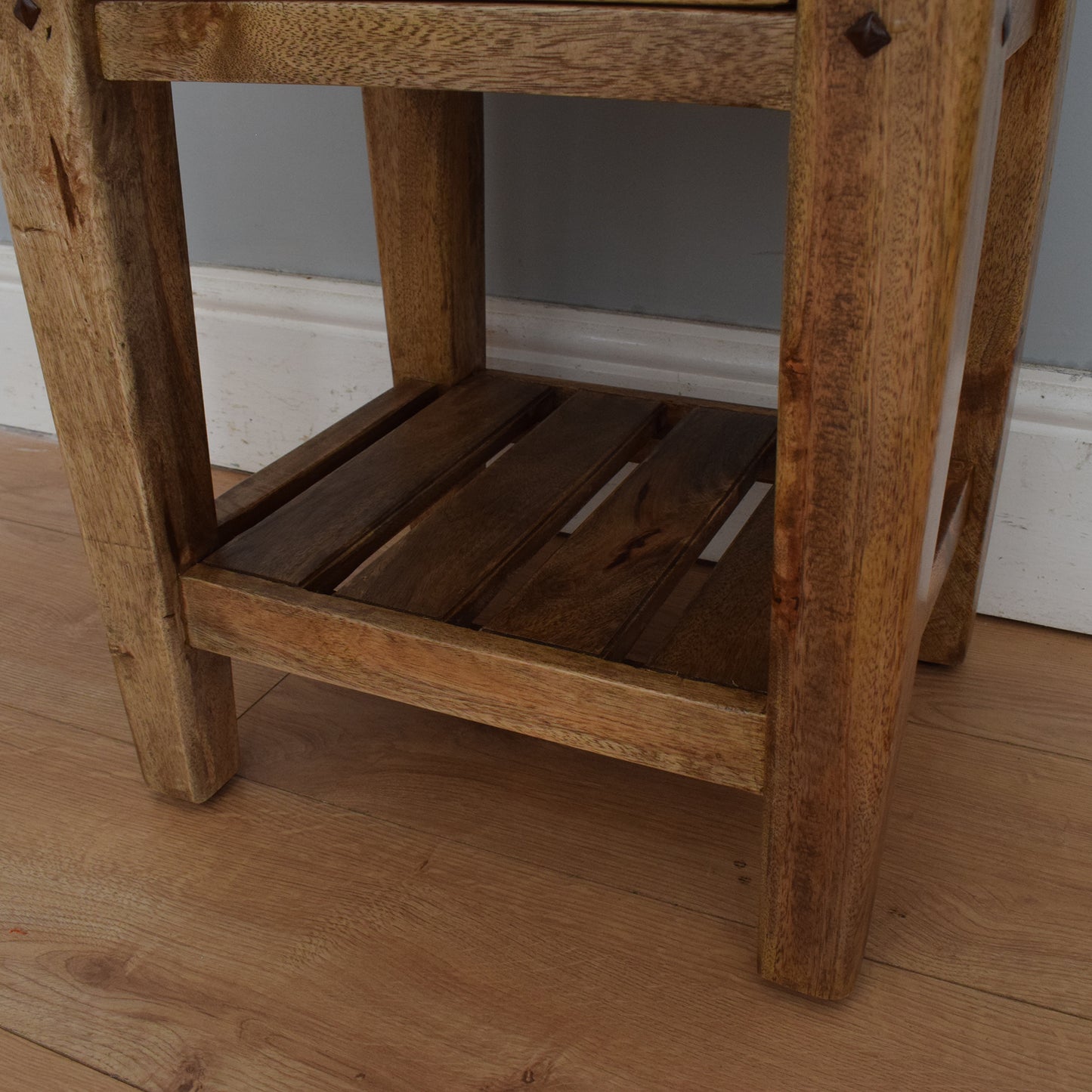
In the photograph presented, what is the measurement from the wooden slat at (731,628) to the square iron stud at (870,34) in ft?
1.08

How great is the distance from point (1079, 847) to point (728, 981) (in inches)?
12.1

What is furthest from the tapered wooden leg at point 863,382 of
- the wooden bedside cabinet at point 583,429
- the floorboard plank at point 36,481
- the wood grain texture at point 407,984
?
the floorboard plank at point 36,481

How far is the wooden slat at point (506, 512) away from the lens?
0.83 m

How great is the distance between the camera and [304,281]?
53.2 inches

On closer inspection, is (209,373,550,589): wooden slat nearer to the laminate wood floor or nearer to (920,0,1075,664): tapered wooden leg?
the laminate wood floor

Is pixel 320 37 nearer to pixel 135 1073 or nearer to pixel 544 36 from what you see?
pixel 544 36

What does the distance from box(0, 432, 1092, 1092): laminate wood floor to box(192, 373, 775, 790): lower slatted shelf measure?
0.16 m

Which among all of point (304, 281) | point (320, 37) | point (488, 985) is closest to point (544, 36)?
point (320, 37)

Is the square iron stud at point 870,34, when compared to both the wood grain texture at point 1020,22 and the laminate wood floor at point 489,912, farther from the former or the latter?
the laminate wood floor at point 489,912

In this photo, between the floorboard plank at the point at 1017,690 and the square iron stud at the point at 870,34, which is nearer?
the square iron stud at the point at 870,34

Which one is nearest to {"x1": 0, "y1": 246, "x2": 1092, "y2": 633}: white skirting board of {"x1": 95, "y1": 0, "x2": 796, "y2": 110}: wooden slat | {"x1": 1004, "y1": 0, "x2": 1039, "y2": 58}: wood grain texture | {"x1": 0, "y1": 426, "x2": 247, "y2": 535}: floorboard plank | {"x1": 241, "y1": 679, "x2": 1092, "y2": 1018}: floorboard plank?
{"x1": 0, "y1": 426, "x2": 247, "y2": 535}: floorboard plank

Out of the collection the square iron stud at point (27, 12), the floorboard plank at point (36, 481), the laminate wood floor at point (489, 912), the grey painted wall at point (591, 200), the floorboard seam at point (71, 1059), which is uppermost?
the square iron stud at point (27, 12)

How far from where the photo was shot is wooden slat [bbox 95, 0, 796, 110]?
53cm

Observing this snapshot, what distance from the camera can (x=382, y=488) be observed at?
952 mm
